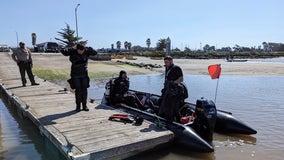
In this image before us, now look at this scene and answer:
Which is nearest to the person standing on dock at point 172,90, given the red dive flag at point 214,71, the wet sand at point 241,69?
the red dive flag at point 214,71

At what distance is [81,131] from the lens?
21.7ft

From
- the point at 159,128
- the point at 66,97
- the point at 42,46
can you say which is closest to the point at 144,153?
the point at 159,128

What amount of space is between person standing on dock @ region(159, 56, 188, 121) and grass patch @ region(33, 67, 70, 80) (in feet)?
52.7

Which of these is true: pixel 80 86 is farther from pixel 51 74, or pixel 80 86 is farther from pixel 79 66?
pixel 51 74

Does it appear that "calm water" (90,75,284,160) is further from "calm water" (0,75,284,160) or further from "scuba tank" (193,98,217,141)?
"scuba tank" (193,98,217,141)

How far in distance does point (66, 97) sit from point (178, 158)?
17.7ft

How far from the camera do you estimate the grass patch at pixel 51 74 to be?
2250cm

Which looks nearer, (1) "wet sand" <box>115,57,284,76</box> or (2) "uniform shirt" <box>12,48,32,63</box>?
(2) "uniform shirt" <box>12,48,32,63</box>

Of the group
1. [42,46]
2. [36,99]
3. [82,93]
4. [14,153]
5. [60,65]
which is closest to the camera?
[14,153]

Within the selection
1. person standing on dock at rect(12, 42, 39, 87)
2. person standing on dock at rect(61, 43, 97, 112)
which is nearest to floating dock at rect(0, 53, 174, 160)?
person standing on dock at rect(61, 43, 97, 112)

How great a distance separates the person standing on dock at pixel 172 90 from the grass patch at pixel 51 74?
1608 cm

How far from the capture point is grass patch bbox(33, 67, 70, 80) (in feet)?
73.8

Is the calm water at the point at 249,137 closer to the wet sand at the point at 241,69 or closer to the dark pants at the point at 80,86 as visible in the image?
the dark pants at the point at 80,86

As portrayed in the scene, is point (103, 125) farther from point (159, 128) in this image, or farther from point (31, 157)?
point (31, 157)
